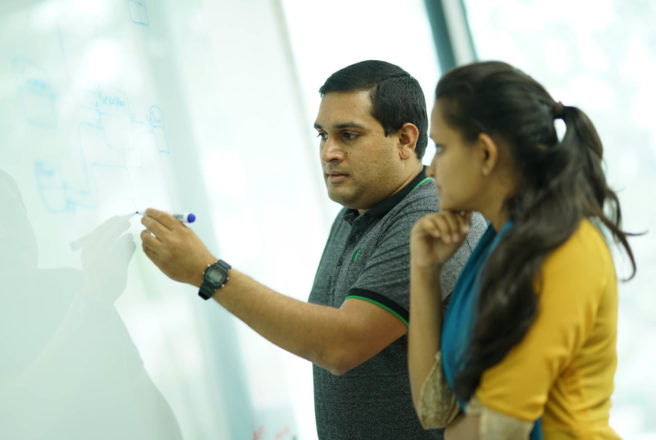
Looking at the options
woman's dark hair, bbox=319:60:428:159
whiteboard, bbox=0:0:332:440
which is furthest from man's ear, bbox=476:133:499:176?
whiteboard, bbox=0:0:332:440

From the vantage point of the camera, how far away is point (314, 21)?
2.09 m

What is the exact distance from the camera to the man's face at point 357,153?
1.33m

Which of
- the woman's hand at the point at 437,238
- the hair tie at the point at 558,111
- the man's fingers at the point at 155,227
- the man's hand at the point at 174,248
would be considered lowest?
the woman's hand at the point at 437,238

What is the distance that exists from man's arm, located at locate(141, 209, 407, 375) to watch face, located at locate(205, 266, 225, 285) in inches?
0.6

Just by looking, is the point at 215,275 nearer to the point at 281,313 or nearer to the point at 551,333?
the point at 281,313

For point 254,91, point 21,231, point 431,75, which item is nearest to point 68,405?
point 21,231

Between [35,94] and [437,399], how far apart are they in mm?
843

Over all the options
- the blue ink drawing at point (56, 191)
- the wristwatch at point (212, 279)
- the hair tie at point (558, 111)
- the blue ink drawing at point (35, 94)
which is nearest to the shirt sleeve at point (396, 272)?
the wristwatch at point (212, 279)

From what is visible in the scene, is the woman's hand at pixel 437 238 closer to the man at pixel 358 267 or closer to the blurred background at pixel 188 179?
the man at pixel 358 267

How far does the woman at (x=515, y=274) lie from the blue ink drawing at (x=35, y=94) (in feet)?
2.19

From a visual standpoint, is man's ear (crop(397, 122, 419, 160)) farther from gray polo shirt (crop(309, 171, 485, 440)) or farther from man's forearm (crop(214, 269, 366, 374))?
man's forearm (crop(214, 269, 366, 374))

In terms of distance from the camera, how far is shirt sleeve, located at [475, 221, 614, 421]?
29.1 inches

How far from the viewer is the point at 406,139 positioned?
138 centimetres

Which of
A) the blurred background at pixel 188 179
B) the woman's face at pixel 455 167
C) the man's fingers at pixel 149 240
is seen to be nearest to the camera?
the woman's face at pixel 455 167
